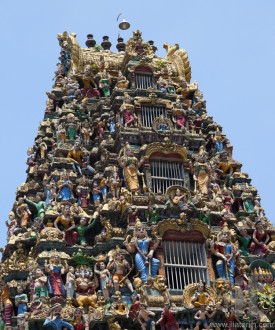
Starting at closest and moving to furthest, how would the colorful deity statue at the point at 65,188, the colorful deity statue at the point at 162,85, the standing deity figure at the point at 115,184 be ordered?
the standing deity figure at the point at 115,184, the colorful deity statue at the point at 65,188, the colorful deity statue at the point at 162,85

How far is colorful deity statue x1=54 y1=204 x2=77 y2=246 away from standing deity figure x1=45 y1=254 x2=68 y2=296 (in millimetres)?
2484

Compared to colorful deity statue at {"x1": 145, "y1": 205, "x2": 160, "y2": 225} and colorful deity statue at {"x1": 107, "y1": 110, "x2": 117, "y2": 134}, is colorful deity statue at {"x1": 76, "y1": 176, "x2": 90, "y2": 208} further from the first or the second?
colorful deity statue at {"x1": 107, "y1": 110, "x2": 117, "y2": 134}

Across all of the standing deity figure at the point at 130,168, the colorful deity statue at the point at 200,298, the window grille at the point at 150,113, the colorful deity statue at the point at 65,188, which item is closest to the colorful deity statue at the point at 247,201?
the window grille at the point at 150,113

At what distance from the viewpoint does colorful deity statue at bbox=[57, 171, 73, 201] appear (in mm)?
Result: 38594

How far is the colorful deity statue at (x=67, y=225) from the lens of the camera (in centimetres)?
3689

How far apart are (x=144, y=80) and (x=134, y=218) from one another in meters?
12.4

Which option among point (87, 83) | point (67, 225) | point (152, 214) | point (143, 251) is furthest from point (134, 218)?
point (87, 83)

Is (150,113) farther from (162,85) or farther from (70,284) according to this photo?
(70,284)

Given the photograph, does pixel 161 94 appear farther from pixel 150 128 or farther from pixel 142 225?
pixel 142 225

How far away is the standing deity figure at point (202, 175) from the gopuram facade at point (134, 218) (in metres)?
0.06

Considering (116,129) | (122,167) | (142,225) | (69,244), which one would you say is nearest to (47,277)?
(69,244)

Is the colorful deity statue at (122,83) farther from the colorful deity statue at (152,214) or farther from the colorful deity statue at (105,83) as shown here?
the colorful deity statue at (152,214)

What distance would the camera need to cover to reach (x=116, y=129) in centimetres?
4200

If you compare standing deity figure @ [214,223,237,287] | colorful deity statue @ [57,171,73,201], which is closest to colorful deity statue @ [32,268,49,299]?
colorful deity statue @ [57,171,73,201]
